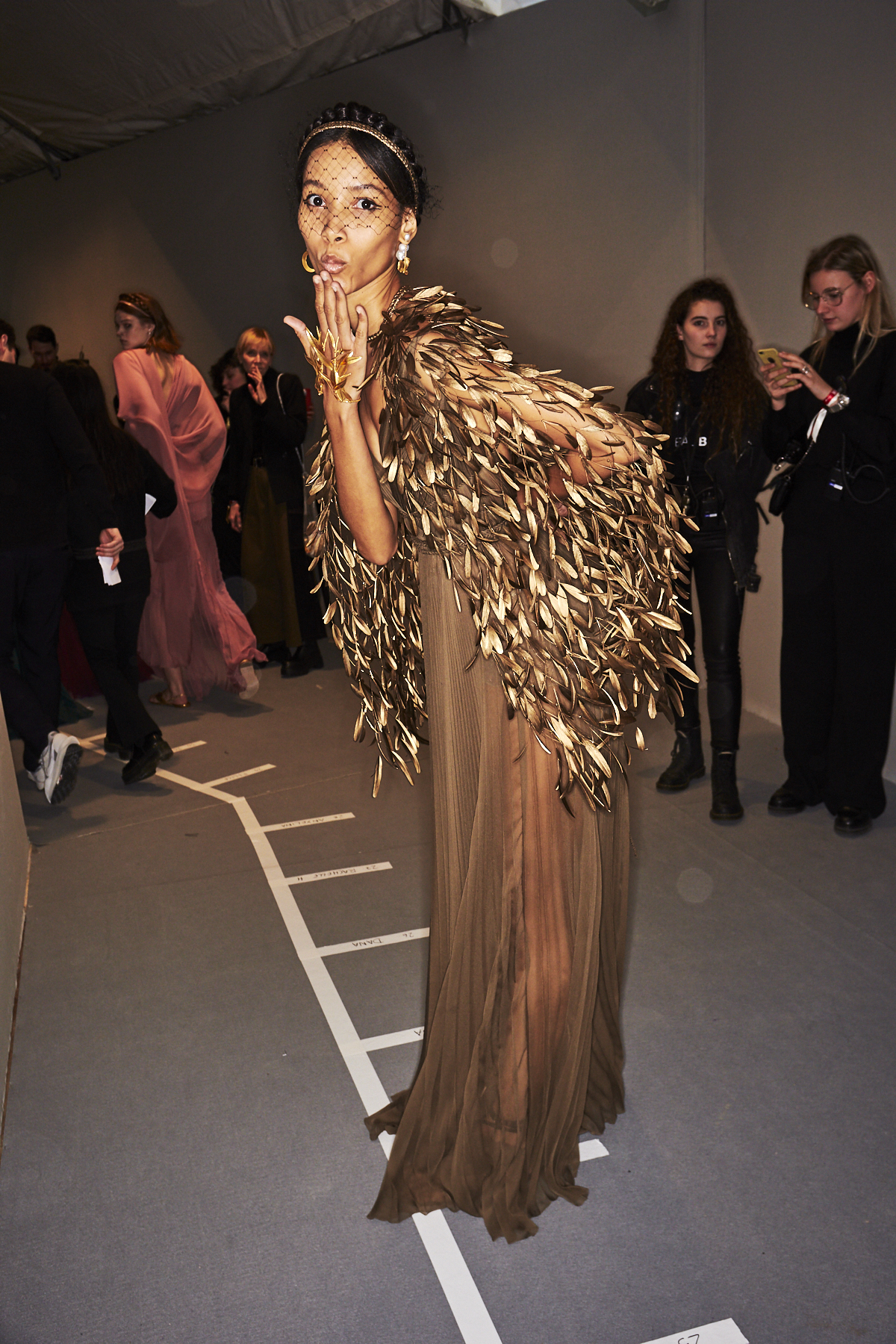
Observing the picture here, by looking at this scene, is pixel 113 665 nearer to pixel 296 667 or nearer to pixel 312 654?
pixel 296 667

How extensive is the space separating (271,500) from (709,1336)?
5048 mm

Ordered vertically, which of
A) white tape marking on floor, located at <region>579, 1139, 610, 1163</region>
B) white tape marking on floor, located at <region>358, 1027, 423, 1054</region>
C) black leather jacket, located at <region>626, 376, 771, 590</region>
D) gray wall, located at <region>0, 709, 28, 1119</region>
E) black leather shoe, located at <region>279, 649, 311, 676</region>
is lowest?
black leather shoe, located at <region>279, 649, 311, 676</region>

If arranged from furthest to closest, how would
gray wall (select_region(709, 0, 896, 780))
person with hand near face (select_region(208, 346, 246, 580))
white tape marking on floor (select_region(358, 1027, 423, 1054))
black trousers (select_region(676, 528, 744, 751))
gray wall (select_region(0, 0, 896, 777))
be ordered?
person with hand near face (select_region(208, 346, 246, 580)) → gray wall (select_region(0, 0, 896, 777)) → gray wall (select_region(709, 0, 896, 780)) → black trousers (select_region(676, 528, 744, 751)) → white tape marking on floor (select_region(358, 1027, 423, 1054))

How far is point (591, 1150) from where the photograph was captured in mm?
2197

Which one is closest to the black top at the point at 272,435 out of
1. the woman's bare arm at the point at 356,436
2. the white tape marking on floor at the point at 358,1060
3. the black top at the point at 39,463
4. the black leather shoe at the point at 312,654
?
the black leather shoe at the point at 312,654

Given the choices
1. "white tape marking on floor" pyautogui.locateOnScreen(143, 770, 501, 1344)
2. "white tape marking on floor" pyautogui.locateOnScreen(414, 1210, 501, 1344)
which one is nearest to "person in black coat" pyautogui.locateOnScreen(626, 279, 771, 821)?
"white tape marking on floor" pyautogui.locateOnScreen(143, 770, 501, 1344)

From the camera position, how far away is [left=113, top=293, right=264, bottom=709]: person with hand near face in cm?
520

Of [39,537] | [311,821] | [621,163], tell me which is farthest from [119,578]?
[621,163]

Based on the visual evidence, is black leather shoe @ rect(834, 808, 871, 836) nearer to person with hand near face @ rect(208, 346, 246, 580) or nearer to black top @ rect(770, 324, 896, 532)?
black top @ rect(770, 324, 896, 532)

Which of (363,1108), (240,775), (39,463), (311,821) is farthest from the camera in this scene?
(240,775)

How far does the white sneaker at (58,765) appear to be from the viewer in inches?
156

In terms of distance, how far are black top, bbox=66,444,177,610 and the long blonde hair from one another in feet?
9.22

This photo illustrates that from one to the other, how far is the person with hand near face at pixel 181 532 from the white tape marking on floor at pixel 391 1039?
3.16m

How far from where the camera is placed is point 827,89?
159 inches
